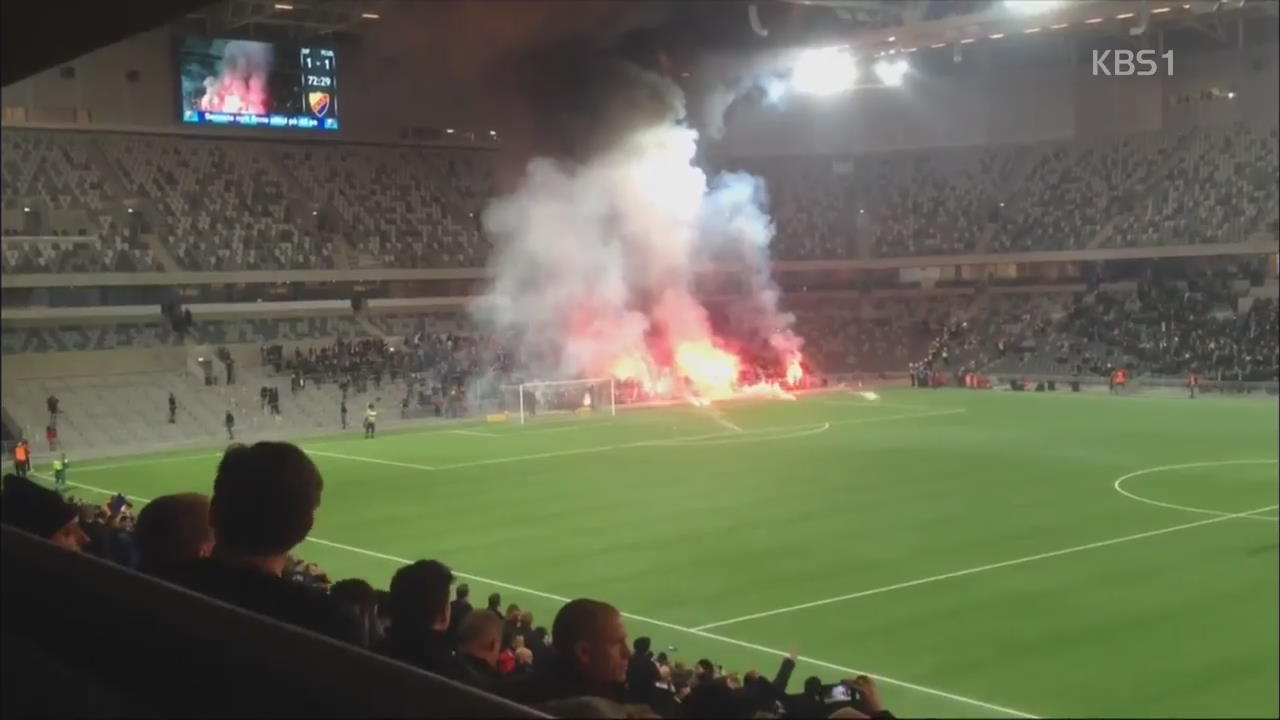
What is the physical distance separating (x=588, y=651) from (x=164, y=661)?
69 cm

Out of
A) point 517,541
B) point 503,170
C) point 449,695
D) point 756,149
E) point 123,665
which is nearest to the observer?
point 449,695

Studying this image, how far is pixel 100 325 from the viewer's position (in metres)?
22.2

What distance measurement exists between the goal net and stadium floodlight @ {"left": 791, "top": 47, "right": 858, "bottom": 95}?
10.7m

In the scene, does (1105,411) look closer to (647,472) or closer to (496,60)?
(647,472)

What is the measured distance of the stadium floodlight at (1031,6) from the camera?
993 cm

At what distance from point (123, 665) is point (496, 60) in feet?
35.1

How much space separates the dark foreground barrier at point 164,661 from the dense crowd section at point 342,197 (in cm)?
1325

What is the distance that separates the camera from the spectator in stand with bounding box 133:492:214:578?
310cm

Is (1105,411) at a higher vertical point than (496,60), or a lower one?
lower

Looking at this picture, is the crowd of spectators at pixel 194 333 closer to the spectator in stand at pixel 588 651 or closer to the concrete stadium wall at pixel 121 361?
the concrete stadium wall at pixel 121 361

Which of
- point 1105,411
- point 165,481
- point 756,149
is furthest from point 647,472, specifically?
point 756,149

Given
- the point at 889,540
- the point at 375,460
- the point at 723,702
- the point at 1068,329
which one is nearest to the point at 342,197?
the point at 375,460

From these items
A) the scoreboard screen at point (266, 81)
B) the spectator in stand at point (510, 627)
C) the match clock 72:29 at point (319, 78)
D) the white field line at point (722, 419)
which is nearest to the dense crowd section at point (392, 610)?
the spectator in stand at point (510, 627)

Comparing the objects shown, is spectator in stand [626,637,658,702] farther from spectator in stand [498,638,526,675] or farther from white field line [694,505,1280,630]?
white field line [694,505,1280,630]
